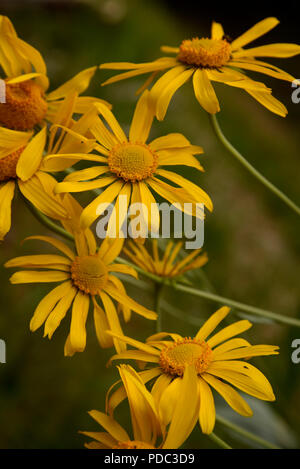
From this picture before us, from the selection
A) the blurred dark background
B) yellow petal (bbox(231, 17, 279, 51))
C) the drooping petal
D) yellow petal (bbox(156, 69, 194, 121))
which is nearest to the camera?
the drooping petal

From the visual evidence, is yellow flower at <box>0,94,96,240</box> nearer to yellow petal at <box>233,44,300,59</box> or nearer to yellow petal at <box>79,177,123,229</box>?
yellow petal at <box>79,177,123,229</box>

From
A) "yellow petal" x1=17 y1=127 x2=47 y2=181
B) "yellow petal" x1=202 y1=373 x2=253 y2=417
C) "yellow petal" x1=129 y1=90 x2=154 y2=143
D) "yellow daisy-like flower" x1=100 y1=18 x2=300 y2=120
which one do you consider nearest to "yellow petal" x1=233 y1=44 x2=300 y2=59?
→ "yellow daisy-like flower" x1=100 y1=18 x2=300 y2=120

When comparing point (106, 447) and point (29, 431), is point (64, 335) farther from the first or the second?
point (106, 447)

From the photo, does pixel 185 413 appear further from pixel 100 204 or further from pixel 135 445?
pixel 100 204

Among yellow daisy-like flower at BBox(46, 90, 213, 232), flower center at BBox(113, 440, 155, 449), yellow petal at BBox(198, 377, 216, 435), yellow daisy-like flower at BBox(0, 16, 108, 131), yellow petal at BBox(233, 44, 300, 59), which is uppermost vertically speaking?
yellow petal at BBox(233, 44, 300, 59)

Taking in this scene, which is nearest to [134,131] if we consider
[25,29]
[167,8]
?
[25,29]

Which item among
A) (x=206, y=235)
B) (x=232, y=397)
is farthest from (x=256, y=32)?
(x=206, y=235)

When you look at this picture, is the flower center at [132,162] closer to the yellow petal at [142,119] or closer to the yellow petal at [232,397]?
the yellow petal at [142,119]
